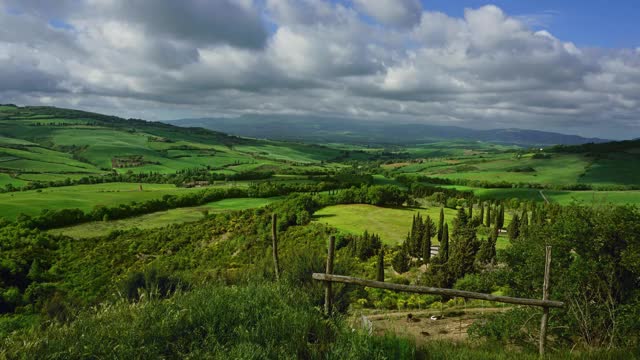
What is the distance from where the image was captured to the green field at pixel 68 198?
3228 inches

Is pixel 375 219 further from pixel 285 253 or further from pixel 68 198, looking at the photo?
pixel 68 198

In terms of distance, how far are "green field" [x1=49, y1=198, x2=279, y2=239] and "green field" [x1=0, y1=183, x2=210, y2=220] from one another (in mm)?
6359

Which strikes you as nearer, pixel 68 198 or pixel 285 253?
pixel 285 253

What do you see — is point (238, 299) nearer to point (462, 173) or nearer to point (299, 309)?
point (299, 309)

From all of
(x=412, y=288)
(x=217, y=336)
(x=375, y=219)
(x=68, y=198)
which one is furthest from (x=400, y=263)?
(x=68, y=198)

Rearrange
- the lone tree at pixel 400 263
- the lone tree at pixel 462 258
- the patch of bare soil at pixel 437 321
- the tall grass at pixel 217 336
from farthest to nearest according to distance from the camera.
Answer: the lone tree at pixel 400 263
the lone tree at pixel 462 258
the patch of bare soil at pixel 437 321
the tall grass at pixel 217 336

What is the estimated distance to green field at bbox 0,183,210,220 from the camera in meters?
82.0

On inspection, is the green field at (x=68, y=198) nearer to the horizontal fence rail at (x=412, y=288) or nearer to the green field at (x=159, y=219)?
the green field at (x=159, y=219)

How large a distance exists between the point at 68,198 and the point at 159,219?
75.8 ft

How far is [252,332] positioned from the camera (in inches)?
289

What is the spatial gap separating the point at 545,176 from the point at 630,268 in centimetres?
15983

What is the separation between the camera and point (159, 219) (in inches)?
3656

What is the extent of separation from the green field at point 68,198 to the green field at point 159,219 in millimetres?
6359

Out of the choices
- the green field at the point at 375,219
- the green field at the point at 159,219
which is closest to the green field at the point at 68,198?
the green field at the point at 159,219
